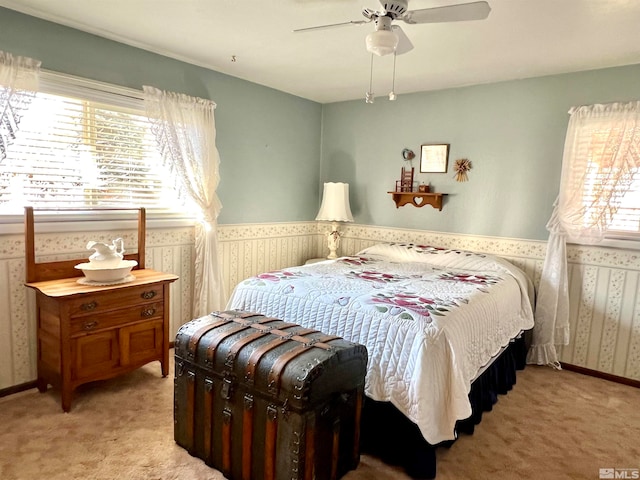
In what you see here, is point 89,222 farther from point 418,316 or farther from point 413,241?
point 413,241

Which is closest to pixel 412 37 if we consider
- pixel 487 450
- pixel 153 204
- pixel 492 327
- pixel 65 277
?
pixel 492 327

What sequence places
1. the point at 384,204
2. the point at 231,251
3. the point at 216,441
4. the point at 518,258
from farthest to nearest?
the point at 384,204 → the point at 231,251 → the point at 518,258 → the point at 216,441

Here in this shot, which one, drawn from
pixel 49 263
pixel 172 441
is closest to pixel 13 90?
pixel 49 263

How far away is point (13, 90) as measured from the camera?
236cm

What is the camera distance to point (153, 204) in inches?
126

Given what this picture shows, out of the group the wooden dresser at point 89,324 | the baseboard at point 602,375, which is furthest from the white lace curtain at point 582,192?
the wooden dresser at point 89,324

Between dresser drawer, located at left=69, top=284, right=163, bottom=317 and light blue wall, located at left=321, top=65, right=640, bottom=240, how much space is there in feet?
7.84

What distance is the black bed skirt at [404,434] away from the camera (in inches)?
74.4

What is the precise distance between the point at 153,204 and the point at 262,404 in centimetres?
208

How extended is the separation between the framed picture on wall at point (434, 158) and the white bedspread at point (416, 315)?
98 cm

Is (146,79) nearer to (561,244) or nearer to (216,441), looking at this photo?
(216,441)

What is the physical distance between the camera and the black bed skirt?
6.20ft

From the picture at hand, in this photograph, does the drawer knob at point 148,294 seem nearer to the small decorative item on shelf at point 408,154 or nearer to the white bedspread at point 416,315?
the white bedspread at point 416,315

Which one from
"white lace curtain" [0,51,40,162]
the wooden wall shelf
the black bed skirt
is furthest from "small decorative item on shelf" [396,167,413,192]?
"white lace curtain" [0,51,40,162]
